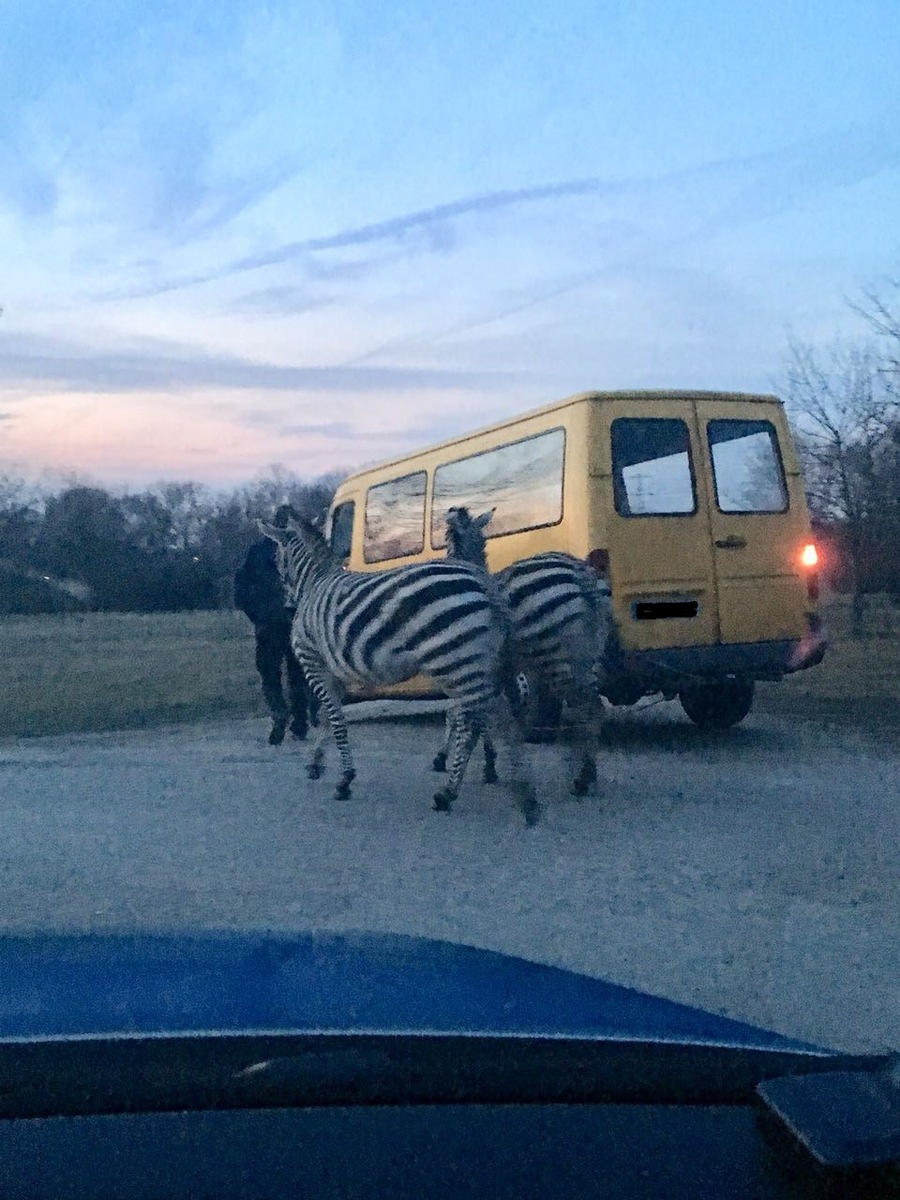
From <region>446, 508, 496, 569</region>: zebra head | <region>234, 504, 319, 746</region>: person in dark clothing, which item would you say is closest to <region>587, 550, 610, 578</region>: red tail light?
<region>446, 508, 496, 569</region>: zebra head

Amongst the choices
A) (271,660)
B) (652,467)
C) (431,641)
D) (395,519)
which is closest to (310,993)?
(431,641)

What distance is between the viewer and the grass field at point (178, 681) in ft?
44.9

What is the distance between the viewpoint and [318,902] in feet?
18.8

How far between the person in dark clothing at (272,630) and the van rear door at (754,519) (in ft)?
13.4

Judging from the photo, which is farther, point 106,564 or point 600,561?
point 106,564

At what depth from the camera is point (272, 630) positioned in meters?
12.0

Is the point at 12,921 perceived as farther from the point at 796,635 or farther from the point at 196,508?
the point at 196,508

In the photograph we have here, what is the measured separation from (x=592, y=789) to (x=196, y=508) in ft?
178

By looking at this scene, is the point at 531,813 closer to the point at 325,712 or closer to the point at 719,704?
the point at 325,712

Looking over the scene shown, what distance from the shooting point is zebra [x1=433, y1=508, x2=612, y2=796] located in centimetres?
845

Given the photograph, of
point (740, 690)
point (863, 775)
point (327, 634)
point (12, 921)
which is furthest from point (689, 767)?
point (12, 921)

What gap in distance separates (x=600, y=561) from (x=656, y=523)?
602 millimetres

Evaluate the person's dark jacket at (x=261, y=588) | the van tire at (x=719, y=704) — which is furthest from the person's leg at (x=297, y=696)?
the van tire at (x=719, y=704)

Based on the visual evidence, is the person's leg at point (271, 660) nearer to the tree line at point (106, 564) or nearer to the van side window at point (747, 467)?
the van side window at point (747, 467)
